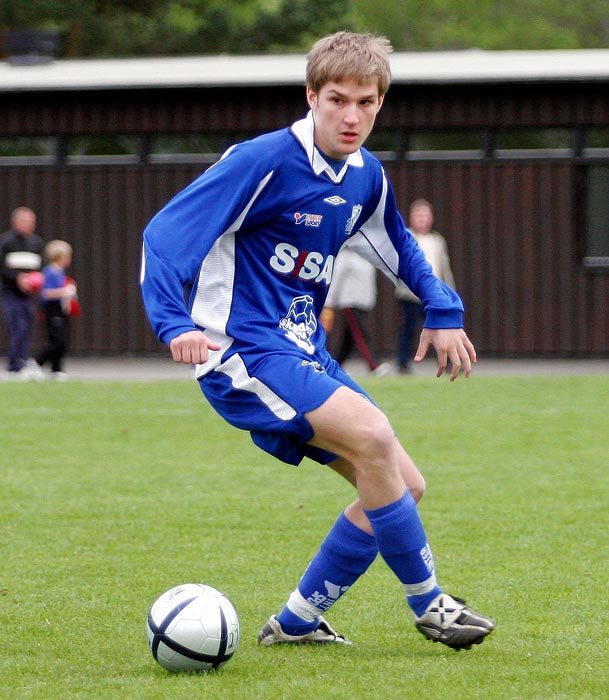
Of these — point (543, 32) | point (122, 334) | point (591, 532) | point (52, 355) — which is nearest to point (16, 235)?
point (52, 355)

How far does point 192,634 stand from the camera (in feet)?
15.3

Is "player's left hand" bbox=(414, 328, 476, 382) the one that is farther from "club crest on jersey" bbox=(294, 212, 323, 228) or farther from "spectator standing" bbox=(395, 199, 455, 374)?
"spectator standing" bbox=(395, 199, 455, 374)

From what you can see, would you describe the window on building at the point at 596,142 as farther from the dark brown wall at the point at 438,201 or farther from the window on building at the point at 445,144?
the window on building at the point at 445,144

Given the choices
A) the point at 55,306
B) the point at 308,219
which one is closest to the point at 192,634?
the point at 308,219

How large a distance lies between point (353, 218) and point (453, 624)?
148cm

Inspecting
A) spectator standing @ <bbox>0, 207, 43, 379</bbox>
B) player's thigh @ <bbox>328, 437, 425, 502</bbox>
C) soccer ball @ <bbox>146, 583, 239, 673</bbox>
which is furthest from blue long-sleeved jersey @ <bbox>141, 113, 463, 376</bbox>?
spectator standing @ <bbox>0, 207, 43, 379</bbox>

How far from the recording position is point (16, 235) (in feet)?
58.3

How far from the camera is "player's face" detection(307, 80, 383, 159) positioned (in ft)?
15.4

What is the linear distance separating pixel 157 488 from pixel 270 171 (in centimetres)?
466

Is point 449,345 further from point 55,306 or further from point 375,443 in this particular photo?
point 55,306

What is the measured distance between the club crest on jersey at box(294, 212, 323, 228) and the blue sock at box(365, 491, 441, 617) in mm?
987

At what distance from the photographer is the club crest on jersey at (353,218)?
16.5ft

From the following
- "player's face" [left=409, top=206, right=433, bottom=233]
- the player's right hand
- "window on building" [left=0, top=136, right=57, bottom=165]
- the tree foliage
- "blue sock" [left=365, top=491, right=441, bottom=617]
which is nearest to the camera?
the player's right hand

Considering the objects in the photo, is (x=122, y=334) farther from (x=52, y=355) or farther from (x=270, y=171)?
(x=270, y=171)
